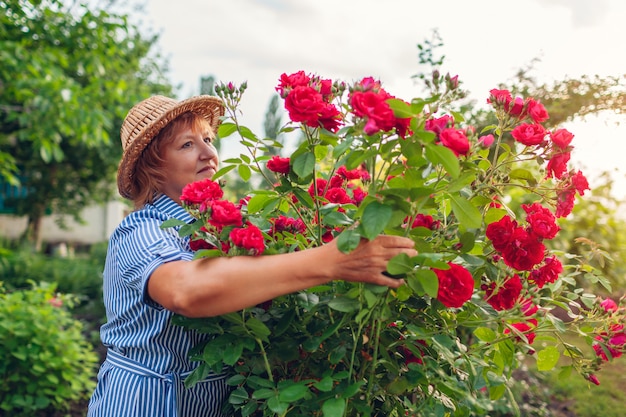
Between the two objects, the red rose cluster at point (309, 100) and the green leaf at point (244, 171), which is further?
the green leaf at point (244, 171)

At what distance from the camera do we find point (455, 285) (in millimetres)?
1155

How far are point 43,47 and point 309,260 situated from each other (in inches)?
272

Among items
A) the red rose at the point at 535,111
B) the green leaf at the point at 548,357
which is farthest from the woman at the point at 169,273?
the green leaf at the point at 548,357

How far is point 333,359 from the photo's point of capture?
1.23 metres

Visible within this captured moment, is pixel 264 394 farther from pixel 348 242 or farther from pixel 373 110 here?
pixel 373 110

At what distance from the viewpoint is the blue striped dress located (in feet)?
5.05

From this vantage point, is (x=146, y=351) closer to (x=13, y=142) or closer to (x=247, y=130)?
(x=247, y=130)

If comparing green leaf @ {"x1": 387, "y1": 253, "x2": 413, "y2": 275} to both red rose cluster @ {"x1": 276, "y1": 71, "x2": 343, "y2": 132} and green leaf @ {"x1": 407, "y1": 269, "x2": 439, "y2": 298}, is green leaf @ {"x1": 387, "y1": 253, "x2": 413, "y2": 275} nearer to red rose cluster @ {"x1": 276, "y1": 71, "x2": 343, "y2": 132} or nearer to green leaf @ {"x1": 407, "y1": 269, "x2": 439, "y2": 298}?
green leaf @ {"x1": 407, "y1": 269, "x2": 439, "y2": 298}

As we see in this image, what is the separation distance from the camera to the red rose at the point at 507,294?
4.40 feet

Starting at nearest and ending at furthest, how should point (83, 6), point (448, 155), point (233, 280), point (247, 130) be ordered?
1. point (448, 155)
2. point (233, 280)
3. point (247, 130)
4. point (83, 6)

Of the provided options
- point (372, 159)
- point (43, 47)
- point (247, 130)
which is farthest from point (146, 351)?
point (43, 47)

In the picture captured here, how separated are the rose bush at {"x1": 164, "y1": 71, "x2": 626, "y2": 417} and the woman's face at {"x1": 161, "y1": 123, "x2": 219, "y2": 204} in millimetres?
330

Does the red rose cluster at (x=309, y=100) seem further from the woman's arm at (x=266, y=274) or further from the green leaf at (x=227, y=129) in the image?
the woman's arm at (x=266, y=274)

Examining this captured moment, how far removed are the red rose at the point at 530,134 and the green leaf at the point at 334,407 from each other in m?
0.72
